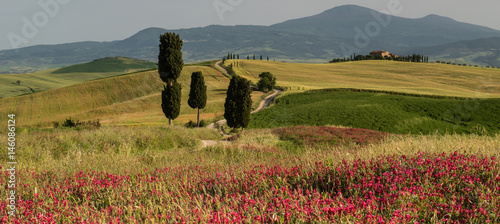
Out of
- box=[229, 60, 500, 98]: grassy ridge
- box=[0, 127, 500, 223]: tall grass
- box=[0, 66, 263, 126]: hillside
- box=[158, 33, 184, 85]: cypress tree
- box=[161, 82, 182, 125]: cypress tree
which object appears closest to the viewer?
box=[0, 127, 500, 223]: tall grass

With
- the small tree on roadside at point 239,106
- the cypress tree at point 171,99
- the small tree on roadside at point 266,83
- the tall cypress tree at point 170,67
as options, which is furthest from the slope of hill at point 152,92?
the small tree on roadside at point 239,106

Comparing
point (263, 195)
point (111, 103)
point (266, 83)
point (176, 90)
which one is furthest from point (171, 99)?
point (111, 103)

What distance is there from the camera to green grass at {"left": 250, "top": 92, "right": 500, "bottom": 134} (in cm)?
4169

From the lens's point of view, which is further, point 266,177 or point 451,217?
point 266,177

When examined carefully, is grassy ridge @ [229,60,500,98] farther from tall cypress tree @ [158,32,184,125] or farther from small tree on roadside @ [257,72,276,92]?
tall cypress tree @ [158,32,184,125]

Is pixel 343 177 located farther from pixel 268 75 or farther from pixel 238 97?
pixel 268 75

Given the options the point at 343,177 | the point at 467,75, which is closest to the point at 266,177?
the point at 343,177

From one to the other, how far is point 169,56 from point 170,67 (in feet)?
5.53

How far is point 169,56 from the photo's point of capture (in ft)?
146

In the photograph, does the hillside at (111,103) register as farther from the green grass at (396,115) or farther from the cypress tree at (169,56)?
the green grass at (396,115)

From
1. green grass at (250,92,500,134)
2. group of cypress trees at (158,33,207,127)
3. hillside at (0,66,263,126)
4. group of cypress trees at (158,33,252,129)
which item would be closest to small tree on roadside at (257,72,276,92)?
hillside at (0,66,263,126)

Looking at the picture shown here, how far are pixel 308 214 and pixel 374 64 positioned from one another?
169m

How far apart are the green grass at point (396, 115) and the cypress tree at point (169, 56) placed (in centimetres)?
1538

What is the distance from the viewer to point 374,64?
6171 inches
